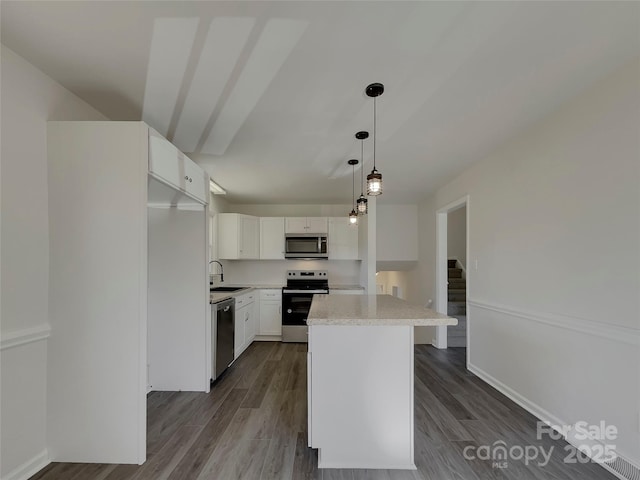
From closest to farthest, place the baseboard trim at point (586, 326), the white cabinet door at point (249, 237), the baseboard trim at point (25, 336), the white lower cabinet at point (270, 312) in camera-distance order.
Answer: the baseboard trim at point (25, 336) < the baseboard trim at point (586, 326) < the white lower cabinet at point (270, 312) < the white cabinet door at point (249, 237)

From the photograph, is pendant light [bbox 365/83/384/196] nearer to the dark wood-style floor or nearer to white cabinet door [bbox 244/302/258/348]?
the dark wood-style floor

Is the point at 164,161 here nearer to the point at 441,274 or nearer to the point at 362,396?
the point at 362,396

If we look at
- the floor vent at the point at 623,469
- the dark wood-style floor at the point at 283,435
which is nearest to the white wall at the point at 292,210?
the dark wood-style floor at the point at 283,435

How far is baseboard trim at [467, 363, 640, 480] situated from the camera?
68.6 inches

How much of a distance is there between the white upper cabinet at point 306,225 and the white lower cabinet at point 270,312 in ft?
3.64

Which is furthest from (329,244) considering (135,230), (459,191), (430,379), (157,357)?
(135,230)

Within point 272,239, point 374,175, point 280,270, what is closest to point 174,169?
point 374,175

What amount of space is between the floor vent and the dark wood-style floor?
0.05m

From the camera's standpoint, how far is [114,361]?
6.03ft

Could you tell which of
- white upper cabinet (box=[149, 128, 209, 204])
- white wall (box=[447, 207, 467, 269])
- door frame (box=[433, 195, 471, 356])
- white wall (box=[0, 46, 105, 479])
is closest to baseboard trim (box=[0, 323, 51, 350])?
white wall (box=[0, 46, 105, 479])

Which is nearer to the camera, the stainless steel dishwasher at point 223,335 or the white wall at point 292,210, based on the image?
the stainless steel dishwasher at point 223,335

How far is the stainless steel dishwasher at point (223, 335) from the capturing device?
3063 millimetres

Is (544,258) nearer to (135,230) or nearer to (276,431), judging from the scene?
(276,431)

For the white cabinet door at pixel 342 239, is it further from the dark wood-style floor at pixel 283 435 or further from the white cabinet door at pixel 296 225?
the dark wood-style floor at pixel 283 435
